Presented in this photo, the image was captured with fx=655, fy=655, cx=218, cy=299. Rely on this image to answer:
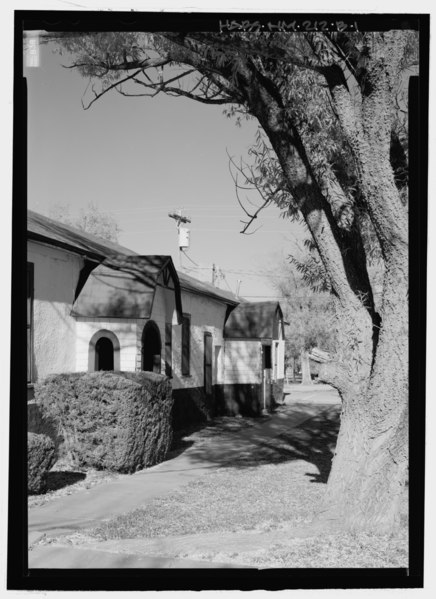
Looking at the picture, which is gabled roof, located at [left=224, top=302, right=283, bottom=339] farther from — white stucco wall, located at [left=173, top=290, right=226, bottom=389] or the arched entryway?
the arched entryway

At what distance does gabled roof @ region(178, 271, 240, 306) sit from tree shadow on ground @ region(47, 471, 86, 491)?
20.2 ft

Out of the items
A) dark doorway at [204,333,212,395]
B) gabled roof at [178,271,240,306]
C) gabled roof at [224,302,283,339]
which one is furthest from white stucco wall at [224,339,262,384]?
dark doorway at [204,333,212,395]

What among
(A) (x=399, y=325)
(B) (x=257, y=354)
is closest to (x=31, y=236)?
(A) (x=399, y=325)

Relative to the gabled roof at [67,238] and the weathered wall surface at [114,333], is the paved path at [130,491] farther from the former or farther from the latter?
the gabled roof at [67,238]

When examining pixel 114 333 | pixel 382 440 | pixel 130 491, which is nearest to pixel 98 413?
pixel 130 491

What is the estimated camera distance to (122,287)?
39.9 feet

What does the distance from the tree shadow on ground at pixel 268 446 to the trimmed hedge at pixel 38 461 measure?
422cm

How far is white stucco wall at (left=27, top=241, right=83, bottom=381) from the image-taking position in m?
10.4

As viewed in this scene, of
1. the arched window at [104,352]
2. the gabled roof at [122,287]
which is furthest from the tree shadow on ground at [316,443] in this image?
the gabled roof at [122,287]

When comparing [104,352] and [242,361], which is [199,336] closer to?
[242,361]

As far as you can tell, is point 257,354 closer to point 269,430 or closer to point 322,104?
point 269,430

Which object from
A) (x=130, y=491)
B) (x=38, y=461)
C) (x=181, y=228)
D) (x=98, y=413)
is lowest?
(x=130, y=491)

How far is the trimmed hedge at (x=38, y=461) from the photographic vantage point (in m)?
8.02

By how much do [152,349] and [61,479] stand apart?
14.7 feet
